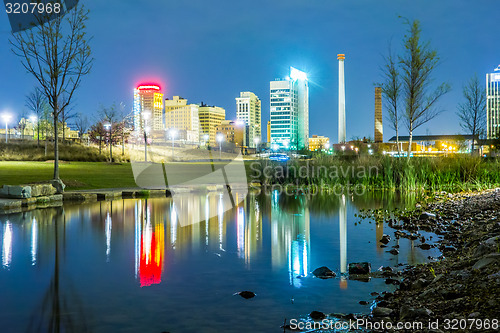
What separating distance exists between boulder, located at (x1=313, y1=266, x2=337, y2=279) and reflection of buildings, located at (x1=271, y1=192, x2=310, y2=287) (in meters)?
0.18

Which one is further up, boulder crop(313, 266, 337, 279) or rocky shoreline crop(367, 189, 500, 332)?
rocky shoreline crop(367, 189, 500, 332)

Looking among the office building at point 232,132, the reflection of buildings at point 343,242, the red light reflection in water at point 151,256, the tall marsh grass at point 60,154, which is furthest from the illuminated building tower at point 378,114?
the office building at point 232,132

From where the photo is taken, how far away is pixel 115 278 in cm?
611

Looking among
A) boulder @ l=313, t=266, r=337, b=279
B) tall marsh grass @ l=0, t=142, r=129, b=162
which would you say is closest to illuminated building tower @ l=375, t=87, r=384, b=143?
tall marsh grass @ l=0, t=142, r=129, b=162

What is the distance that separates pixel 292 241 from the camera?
8.77 meters

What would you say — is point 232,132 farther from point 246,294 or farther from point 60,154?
point 246,294

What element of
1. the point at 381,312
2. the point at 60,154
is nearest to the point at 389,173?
the point at 381,312

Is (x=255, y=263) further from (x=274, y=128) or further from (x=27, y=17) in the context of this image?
(x=274, y=128)

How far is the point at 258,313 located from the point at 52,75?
15252 millimetres

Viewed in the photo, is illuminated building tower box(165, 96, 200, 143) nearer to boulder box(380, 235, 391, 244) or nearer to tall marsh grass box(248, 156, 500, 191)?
tall marsh grass box(248, 156, 500, 191)

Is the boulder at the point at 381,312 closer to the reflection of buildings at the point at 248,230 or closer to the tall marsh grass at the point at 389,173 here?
the reflection of buildings at the point at 248,230

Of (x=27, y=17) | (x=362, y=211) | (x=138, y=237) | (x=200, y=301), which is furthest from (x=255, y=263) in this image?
(x=27, y=17)

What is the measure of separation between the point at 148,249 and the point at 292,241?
279cm

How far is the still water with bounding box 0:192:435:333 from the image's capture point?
466cm
